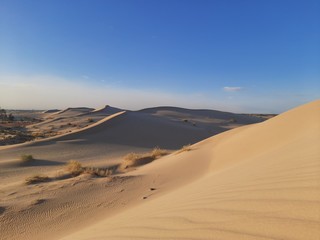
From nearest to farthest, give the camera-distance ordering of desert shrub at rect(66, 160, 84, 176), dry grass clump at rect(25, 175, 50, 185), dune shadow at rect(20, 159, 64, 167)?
1. dry grass clump at rect(25, 175, 50, 185)
2. desert shrub at rect(66, 160, 84, 176)
3. dune shadow at rect(20, 159, 64, 167)

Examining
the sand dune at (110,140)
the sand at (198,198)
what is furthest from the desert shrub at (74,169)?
the sand dune at (110,140)

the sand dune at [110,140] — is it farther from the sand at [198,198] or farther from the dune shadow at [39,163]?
the sand at [198,198]

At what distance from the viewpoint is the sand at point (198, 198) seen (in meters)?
2.39

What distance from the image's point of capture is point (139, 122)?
26.4 meters

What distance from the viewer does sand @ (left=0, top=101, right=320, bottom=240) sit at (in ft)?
7.84

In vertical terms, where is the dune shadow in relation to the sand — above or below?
below

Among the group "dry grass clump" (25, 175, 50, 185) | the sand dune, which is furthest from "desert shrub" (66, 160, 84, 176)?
the sand dune

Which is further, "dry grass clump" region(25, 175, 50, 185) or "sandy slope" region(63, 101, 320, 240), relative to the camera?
"dry grass clump" region(25, 175, 50, 185)

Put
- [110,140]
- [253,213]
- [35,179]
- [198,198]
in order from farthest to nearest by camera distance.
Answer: [110,140], [35,179], [198,198], [253,213]

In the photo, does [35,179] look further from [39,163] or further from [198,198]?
[198,198]

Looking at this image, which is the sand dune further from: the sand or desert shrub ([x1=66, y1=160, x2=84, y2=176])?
desert shrub ([x1=66, y1=160, x2=84, y2=176])

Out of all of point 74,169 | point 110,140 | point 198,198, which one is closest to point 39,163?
point 74,169

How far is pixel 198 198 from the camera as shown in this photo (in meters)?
3.75

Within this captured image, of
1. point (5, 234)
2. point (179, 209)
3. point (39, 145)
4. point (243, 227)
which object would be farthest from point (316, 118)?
point (39, 145)
